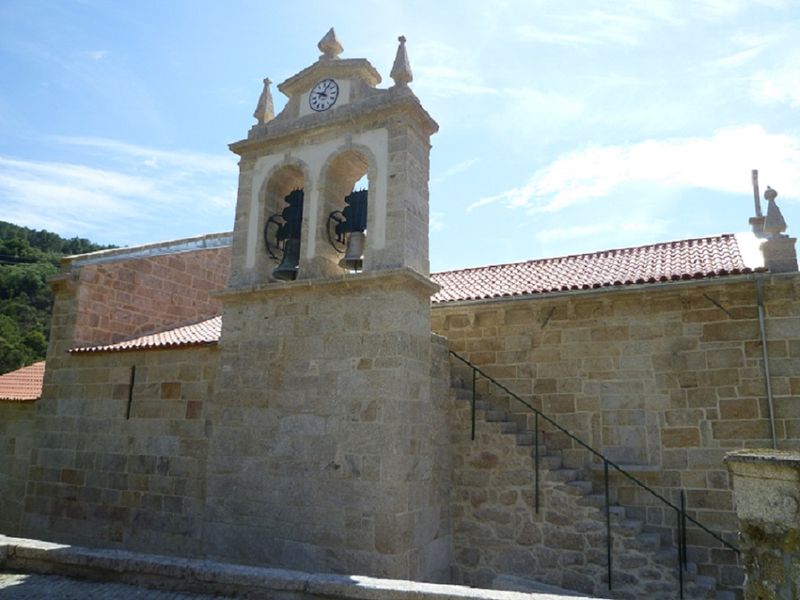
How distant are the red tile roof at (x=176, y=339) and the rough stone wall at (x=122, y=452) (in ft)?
0.40

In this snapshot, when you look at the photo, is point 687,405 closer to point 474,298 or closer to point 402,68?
point 474,298

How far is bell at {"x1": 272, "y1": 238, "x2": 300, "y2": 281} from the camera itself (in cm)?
782

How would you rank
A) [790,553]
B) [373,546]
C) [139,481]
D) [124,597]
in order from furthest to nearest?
[139,481] < [373,546] < [124,597] < [790,553]

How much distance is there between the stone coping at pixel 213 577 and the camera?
4.33 metres

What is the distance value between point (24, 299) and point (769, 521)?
42.0 metres

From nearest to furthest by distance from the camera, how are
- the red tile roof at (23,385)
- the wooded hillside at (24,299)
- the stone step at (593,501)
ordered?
the stone step at (593,501) < the red tile roof at (23,385) < the wooded hillside at (24,299)

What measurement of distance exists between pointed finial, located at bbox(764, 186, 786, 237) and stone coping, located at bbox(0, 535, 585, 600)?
6178 mm

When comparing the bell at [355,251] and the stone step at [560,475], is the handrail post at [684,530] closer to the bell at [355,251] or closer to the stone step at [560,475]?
the stone step at [560,475]

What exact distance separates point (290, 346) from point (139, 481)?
11.7ft

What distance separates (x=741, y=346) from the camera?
7.88 m

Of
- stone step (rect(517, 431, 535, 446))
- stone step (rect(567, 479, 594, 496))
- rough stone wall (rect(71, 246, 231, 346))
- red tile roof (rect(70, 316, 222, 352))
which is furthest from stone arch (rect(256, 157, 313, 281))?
stone step (rect(567, 479, 594, 496))

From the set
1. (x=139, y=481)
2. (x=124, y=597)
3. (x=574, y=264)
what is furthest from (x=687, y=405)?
(x=139, y=481)

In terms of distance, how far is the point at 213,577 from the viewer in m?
4.94

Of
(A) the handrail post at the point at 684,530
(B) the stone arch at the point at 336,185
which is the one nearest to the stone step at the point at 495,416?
(A) the handrail post at the point at 684,530
